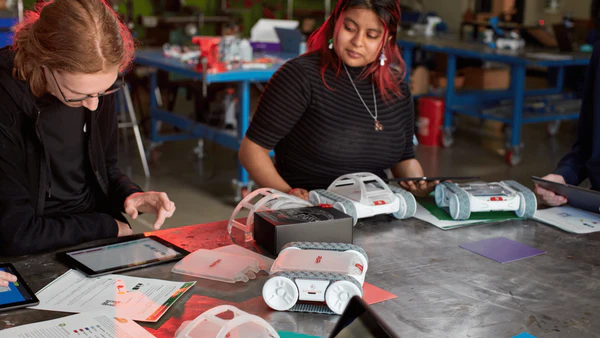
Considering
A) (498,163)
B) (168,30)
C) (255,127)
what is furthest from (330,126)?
(168,30)

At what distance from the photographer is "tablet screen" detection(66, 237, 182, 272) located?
59.5 inches

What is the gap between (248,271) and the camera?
147 centimetres

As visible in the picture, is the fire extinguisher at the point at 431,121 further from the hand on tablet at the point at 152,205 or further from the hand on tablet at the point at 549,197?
the hand on tablet at the point at 152,205

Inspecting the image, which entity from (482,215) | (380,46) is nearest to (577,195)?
(482,215)

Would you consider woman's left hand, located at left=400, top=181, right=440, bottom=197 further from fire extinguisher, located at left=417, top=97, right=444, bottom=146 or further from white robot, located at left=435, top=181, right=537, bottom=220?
fire extinguisher, located at left=417, top=97, right=444, bottom=146

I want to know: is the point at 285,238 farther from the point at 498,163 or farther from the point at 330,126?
the point at 498,163

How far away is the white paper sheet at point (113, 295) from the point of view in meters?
1.30

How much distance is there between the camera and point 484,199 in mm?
1860

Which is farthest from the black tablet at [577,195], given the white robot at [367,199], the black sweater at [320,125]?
the black sweater at [320,125]

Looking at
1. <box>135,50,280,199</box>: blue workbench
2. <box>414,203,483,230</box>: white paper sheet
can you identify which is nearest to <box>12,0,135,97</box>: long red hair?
<box>414,203,483,230</box>: white paper sheet

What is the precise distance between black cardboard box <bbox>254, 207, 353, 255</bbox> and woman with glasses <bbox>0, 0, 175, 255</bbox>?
312 millimetres

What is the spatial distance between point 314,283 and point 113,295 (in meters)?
0.42

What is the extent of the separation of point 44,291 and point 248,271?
42 cm

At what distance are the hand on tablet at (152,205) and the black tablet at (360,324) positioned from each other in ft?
2.94
